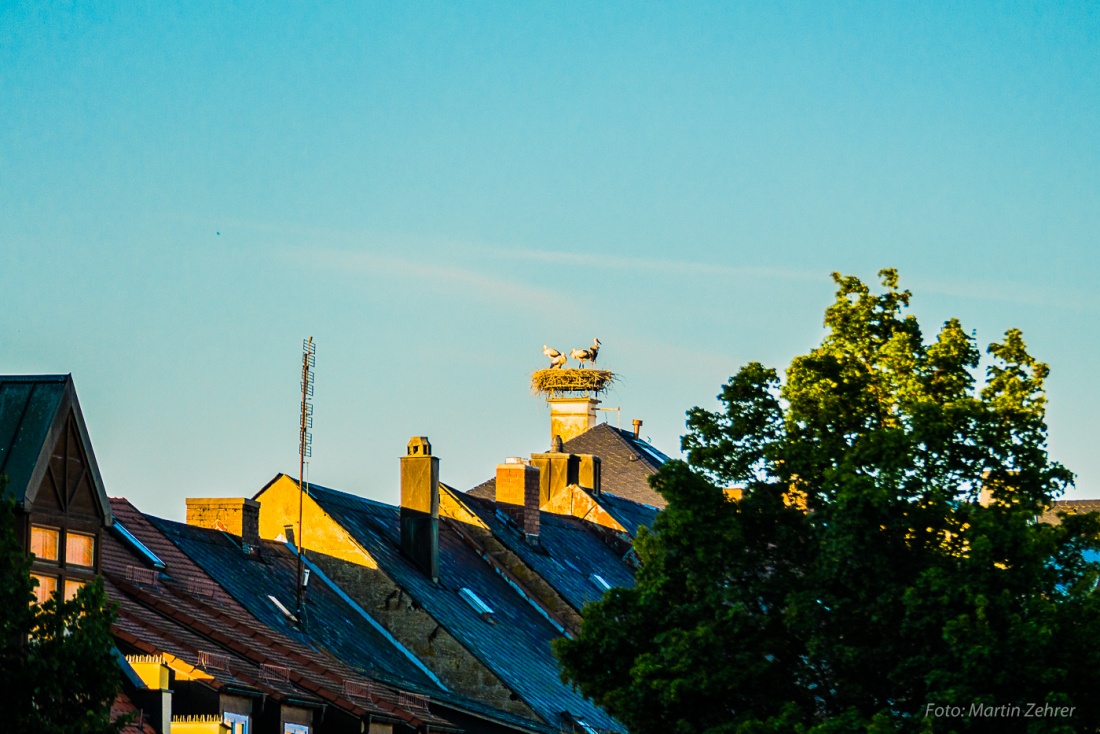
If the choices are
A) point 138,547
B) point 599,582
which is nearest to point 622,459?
point 599,582

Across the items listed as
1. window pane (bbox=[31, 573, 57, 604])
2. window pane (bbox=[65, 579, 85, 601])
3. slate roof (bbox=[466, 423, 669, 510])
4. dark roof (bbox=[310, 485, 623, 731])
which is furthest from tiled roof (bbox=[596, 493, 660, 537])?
window pane (bbox=[31, 573, 57, 604])

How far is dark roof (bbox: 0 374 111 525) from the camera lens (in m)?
29.4

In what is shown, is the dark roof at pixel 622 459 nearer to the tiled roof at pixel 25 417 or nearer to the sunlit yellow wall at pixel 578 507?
the sunlit yellow wall at pixel 578 507

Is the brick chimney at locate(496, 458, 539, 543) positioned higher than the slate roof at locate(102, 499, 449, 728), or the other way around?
the brick chimney at locate(496, 458, 539, 543)

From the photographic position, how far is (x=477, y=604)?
4947cm

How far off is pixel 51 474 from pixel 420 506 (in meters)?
20.3

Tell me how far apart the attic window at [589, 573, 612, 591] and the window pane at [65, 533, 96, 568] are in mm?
26686

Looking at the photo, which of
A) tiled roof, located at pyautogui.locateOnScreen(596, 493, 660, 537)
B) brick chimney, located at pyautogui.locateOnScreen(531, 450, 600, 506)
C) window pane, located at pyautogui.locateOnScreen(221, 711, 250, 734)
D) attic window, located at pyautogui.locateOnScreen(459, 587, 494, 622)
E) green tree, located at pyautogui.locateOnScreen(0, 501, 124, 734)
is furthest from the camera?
brick chimney, located at pyautogui.locateOnScreen(531, 450, 600, 506)

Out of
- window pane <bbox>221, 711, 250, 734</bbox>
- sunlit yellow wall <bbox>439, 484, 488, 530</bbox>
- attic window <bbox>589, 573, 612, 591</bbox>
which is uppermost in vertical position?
sunlit yellow wall <bbox>439, 484, 488, 530</bbox>

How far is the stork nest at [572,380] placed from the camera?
85.9 m

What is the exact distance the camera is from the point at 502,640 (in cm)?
4756

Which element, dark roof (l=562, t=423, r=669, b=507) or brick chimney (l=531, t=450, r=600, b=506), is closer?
brick chimney (l=531, t=450, r=600, b=506)

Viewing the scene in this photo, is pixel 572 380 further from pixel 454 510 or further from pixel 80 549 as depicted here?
pixel 80 549

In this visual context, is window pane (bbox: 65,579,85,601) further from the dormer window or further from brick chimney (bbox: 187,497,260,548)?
brick chimney (bbox: 187,497,260,548)
